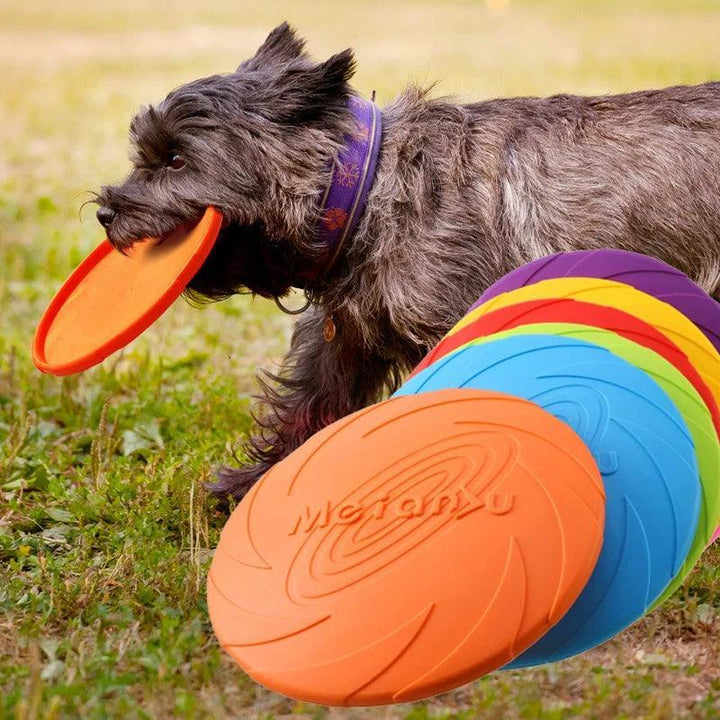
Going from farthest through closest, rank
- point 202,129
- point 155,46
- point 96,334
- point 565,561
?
point 155,46, point 96,334, point 202,129, point 565,561

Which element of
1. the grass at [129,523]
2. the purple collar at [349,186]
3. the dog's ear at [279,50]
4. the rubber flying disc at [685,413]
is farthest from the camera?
the dog's ear at [279,50]

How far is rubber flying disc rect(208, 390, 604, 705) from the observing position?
2814 millimetres

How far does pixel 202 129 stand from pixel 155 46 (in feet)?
43.6

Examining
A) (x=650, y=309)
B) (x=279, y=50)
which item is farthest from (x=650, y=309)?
(x=279, y=50)

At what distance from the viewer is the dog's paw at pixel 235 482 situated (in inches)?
175

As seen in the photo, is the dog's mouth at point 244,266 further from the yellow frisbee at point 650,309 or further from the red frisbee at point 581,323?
the yellow frisbee at point 650,309

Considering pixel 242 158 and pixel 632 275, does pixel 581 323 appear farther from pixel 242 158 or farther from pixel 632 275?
pixel 242 158

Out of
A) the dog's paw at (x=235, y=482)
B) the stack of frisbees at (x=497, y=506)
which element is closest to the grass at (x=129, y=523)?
the dog's paw at (x=235, y=482)

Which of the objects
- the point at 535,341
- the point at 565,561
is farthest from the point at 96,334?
the point at 565,561

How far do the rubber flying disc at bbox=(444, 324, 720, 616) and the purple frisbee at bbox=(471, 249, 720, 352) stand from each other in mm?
228

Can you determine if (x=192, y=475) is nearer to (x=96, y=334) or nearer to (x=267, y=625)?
(x=96, y=334)

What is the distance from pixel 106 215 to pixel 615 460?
6.16 ft

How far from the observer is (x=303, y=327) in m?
4.62

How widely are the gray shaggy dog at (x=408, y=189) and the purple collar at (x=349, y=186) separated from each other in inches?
1.2
